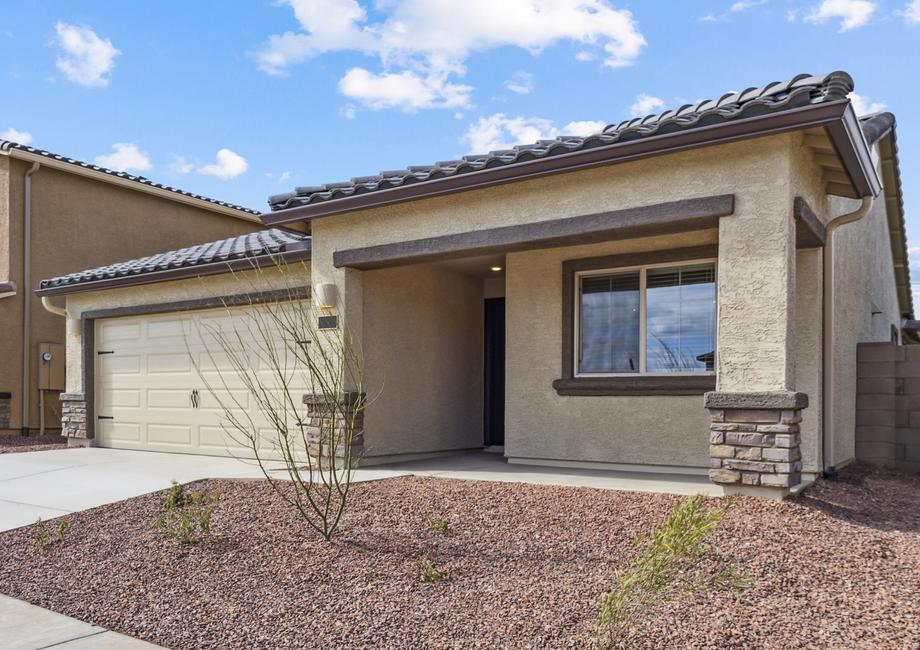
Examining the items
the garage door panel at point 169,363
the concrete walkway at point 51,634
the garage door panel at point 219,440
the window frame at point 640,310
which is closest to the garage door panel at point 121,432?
the garage door panel at point 169,363

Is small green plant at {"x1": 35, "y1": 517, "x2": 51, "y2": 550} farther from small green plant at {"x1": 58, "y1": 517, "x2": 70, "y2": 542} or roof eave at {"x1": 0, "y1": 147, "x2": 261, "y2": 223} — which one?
roof eave at {"x1": 0, "y1": 147, "x2": 261, "y2": 223}

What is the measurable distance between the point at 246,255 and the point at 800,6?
841 cm

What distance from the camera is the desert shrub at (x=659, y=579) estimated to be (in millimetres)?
→ 3877

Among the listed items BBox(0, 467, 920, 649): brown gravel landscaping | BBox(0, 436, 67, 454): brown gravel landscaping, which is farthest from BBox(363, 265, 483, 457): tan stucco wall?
BBox(0, 436, 67, 454): brown gravel landscaping

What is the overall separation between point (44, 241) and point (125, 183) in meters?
2.25

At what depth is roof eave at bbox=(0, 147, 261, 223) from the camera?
15734 mm

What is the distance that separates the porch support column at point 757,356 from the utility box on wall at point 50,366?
1449cm

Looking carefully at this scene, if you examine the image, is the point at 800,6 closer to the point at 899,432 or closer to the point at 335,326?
the point at 899,432

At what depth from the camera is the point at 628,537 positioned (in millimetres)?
5629

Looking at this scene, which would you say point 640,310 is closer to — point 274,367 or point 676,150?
point 676,150

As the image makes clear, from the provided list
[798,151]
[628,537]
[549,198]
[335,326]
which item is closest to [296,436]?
[335,326]

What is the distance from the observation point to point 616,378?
9.12m

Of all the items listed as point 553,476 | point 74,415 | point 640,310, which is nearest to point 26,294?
point 74,415

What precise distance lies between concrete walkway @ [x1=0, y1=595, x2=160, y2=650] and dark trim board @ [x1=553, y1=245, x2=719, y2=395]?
6.02 metres
